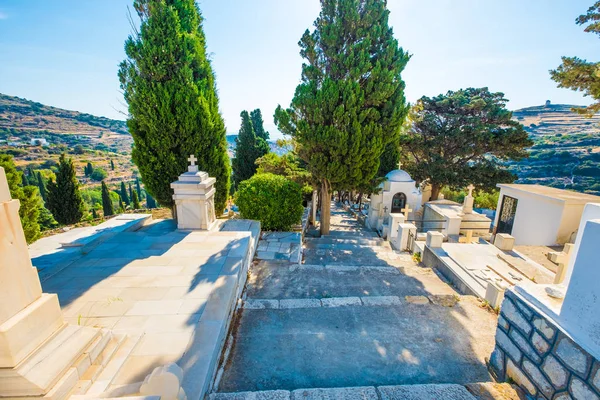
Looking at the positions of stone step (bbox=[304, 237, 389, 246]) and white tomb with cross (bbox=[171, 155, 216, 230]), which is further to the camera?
stone step (bbox=[304, 237, 389, 246])

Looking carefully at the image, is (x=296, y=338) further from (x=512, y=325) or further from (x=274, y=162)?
(x=274, y=162)

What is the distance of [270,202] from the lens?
8289 mm

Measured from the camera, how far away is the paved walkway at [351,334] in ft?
9.85

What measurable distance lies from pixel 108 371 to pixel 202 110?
24.6 feet

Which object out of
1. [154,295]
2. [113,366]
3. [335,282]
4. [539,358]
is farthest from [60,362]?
[335,282]

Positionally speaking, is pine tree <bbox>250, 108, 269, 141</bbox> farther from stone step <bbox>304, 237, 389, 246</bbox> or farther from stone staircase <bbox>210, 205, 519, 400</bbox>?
stone staircase <bbox>210, 205, 519, 400</bbox>

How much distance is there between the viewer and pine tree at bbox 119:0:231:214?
749 cm

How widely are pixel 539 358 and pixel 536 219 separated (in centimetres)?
947

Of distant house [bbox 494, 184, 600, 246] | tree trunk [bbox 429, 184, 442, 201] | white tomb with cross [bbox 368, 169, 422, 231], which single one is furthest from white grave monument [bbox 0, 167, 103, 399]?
tree trunk [bbox 429, 184, 442, 201]

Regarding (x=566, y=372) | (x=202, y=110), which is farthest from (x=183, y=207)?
(x=566, y=372)

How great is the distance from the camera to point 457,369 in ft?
10.4

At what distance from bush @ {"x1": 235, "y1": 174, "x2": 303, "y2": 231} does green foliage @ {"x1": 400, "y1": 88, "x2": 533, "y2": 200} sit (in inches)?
482

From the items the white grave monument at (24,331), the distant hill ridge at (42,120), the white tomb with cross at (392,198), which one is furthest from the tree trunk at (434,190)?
the distant hill ridge at (42,120)

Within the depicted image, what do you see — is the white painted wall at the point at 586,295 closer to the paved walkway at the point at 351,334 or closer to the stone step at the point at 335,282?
the paved walkway at the point at 351,334
